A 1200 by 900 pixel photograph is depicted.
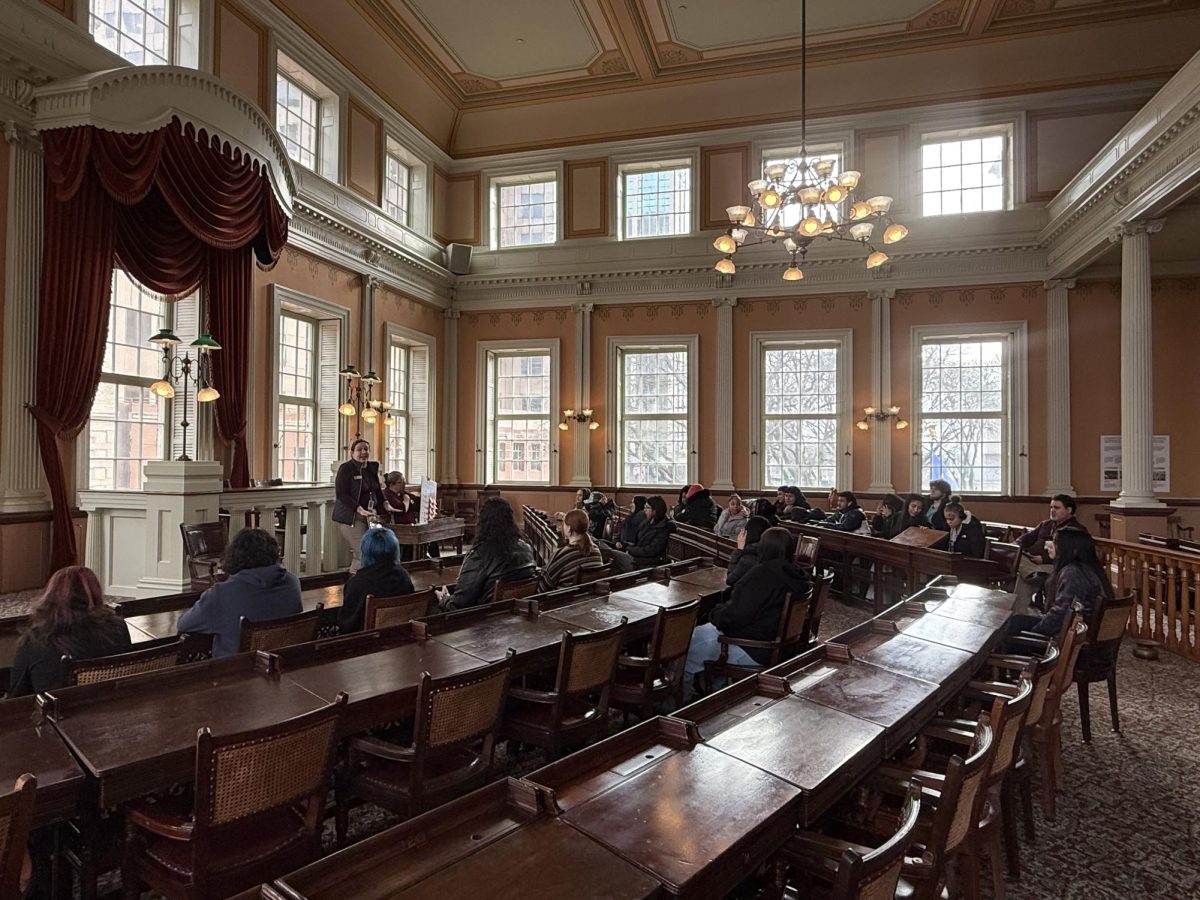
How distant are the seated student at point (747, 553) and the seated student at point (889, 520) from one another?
4.30 metres

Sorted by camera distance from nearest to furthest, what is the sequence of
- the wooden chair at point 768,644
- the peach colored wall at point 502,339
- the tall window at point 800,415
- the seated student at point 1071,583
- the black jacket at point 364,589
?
the black jacket at point 364,589 → the wooden chair at point 768,644 → the seated student at point 1071,583 → the tall window at point 800,415 → the peach colored wall at point 502,339

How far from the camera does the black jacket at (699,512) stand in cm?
851

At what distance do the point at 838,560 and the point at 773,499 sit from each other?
338cm

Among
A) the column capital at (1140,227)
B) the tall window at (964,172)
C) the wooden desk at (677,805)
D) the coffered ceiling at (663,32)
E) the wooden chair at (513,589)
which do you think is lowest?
the wooden desk at (677,805)

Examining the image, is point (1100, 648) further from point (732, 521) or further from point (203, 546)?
point (203, 546)

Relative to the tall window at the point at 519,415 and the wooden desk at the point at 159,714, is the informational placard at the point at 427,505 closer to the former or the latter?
the tall window at the point at 519,415

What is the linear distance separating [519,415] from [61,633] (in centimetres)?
1049

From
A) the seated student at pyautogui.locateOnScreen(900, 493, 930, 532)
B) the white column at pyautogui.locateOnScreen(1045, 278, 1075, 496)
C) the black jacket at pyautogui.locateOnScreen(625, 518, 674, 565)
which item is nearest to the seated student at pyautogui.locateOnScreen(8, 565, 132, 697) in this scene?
the black jacket at pyautogui.locateOnScreen(625, 518, 674, 565)

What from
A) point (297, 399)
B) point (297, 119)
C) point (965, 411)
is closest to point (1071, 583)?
point (965, 411)

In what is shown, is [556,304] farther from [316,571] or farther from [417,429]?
[316,571]

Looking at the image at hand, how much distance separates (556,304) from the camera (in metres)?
12.5

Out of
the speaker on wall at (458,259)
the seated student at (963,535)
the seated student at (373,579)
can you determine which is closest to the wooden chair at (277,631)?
the seated student at (373,579)

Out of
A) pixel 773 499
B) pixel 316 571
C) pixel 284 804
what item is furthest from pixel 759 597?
pixel 773 499

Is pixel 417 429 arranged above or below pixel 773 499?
above
